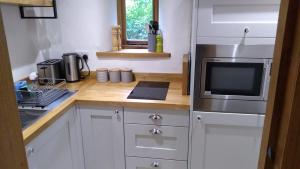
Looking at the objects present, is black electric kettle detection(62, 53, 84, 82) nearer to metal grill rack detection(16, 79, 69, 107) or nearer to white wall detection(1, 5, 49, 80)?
metal grill rack detection(16, 79, 69, 107)

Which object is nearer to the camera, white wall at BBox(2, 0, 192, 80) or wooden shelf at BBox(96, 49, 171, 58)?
white wall at BBox(2, 0, 192, 80)

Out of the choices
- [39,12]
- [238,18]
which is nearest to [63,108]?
[39,12]

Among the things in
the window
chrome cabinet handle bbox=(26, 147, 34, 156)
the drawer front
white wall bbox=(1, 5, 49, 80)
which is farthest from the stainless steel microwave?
white wall bbox=(1, 5, 49, 80)

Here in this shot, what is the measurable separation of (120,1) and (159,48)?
55cm

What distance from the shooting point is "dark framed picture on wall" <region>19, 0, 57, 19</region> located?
2.02m

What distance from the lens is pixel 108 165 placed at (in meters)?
1.93

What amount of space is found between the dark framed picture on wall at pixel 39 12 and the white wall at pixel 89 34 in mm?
47

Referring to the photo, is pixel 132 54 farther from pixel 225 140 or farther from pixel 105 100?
pixel 225 140

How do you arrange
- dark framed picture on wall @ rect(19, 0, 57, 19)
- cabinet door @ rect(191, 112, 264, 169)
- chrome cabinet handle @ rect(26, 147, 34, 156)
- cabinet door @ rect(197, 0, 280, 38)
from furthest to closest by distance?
dark framed picture on wall @ rect(19, 0, 57, 19)
cabinet door @ rect(191, 112, 264, 169)
cabinet door @ rect(197, 0, 280, 38)
chrome cabinet handle @ rect(26, 147, 34, 156)

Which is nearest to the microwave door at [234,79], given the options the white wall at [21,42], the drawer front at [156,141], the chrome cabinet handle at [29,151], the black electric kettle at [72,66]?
the drawer front at [156,141]

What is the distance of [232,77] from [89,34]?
131cm

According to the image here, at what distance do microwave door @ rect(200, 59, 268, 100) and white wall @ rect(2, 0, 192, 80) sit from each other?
648mm

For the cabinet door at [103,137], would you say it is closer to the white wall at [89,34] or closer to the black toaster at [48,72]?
the black toaster at [48,72]

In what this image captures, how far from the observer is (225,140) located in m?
1.66
